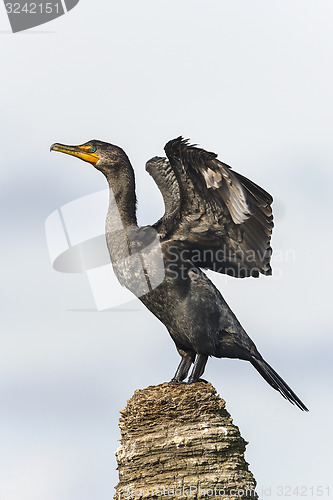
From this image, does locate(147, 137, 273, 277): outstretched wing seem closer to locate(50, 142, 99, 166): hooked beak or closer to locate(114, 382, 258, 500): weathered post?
locate(50, 142, 99, 166): hooked beak

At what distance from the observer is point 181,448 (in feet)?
53.8

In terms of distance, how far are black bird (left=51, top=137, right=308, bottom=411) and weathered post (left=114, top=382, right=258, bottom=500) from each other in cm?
80

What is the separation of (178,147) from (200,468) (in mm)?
4904

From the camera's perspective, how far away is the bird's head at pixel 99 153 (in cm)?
1842

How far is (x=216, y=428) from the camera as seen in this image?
16578 millimetres

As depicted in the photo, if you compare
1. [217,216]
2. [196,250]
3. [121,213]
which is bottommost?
[196,250]

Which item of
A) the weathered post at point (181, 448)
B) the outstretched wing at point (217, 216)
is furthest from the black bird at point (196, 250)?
the weathered post at point (181, 448)

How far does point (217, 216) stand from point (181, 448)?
148 inches

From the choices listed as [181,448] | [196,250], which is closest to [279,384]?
[181,448]

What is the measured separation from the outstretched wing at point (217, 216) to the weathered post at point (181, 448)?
7.52ft

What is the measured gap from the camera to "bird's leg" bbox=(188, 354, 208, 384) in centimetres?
1734

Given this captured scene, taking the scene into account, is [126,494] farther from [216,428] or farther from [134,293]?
[134,293]

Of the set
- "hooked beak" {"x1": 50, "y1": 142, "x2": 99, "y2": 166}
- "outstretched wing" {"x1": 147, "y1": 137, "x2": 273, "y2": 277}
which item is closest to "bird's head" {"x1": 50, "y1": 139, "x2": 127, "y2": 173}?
"hooked beak" {"x1": 50, "y1": 142, "x2": 99, "y2": 166}

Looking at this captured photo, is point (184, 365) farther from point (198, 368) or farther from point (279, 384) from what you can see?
point (279, 384)
